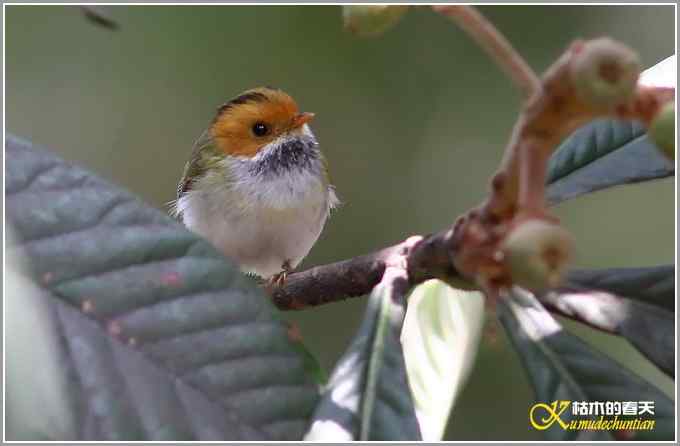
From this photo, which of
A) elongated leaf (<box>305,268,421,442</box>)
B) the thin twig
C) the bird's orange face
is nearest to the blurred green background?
the bird's orange face

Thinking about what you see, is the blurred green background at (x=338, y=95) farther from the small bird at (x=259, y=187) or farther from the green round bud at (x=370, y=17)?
the green round bud at (x=370, y=17)

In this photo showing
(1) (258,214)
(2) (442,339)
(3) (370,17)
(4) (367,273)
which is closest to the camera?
(3) (370,17)

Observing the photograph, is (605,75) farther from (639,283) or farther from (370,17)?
(639,283)

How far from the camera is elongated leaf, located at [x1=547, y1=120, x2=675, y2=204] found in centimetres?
137

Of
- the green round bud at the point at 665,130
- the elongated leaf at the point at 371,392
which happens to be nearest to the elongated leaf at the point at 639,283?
the elongated leaf at the point at 371,392

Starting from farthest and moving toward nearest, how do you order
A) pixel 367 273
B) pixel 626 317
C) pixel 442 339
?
pixel 442 339, pixel 367 273, pixel 626 317

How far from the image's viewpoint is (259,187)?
8.64ft

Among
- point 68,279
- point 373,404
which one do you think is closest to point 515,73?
point 373,404

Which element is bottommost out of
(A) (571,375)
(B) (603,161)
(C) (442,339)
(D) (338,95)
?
(A) (571,375)

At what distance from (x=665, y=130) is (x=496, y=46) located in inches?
6.9

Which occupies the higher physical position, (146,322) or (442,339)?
(442,339)

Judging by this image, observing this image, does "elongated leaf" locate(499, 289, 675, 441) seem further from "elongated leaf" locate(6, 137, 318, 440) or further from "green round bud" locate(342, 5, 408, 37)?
"green round bud" locate(342, 5, 408, 37)

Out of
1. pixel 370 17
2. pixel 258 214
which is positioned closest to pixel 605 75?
pixel 370 17

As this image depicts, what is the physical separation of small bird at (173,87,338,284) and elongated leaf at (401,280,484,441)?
2.47 ft
